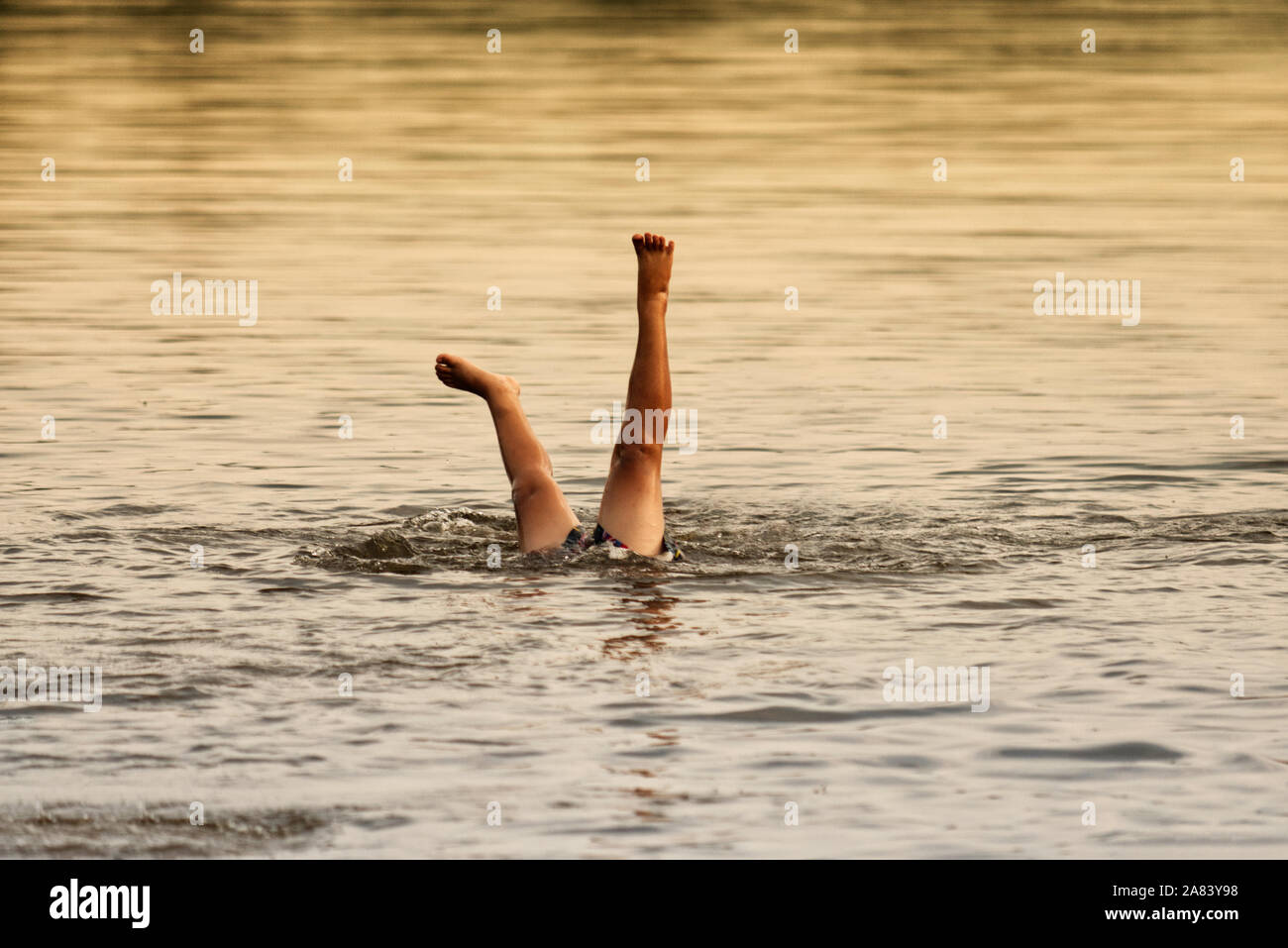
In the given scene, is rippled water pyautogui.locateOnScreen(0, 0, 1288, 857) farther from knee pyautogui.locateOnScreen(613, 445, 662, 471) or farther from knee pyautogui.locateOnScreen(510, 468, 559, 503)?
knee pyautogui.locateOnScreen(613, 445, 662, 471)

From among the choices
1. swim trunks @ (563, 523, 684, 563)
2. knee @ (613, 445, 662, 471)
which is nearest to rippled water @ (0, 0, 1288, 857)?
swim trunks @ (563, 523, 684, 563)

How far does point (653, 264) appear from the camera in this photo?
837 centimetres

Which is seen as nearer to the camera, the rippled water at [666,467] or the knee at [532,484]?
the rippled water at [666,467]

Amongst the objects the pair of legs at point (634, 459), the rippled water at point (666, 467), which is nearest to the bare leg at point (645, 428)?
the pair of legs at point (634, 459)

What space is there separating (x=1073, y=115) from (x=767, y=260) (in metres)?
9.95

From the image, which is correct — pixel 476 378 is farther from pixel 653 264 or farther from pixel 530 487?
pixel 653 264

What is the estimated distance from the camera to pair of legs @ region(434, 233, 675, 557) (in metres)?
8.16

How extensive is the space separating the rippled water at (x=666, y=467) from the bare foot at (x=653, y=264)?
48.1 inches

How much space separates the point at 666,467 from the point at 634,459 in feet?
12.4

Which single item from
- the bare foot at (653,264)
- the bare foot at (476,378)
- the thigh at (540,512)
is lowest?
the thigh at (540,512)

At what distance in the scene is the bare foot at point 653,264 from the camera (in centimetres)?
834

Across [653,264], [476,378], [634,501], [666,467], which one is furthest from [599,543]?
[666,467]

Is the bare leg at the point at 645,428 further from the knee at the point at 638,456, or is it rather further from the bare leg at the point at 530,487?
the bare leg at the point at 530,487

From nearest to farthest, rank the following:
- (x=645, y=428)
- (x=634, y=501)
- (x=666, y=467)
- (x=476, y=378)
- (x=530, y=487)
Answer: (x=645, y=428) → (x=634, y=501) → (x=530, y=487) → (x=476, y=378) → (x=666, y=467)
